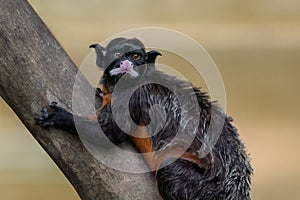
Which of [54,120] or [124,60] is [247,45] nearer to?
[124,60]

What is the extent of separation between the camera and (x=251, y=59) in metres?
3.39

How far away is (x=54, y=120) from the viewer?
1998mm

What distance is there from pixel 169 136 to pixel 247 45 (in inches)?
53.7

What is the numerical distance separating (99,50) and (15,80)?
0.98 feet

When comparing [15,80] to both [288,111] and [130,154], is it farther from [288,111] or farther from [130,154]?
[288,111]

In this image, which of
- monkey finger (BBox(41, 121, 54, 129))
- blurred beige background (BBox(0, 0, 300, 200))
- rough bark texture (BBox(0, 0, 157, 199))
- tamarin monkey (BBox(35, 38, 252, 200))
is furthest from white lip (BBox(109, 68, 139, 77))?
blurred beige background (BBox(0, 0, 300, 200))

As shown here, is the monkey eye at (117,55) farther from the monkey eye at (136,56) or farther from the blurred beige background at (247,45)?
the blurred beige background at (247,45)

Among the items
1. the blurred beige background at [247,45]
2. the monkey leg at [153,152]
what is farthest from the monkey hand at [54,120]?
the blurred beige background at [247,45]

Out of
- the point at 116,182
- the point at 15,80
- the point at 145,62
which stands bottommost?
the point at 116,182

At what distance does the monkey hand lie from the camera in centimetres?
200

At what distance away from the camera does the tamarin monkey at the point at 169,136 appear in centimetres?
209

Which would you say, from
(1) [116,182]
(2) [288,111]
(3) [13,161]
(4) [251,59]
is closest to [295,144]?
(2) [288,111]

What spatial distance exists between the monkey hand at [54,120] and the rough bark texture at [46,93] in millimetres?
21

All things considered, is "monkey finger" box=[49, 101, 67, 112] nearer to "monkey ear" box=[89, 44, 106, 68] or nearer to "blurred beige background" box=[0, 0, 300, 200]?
"monkey ear" box=[89, 44, 106, 68]
